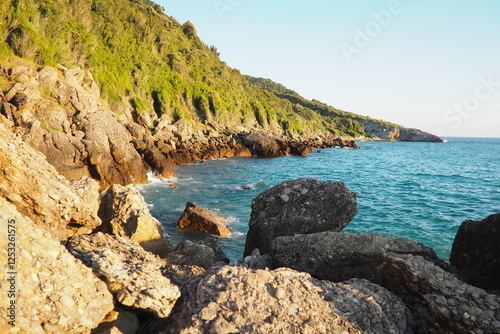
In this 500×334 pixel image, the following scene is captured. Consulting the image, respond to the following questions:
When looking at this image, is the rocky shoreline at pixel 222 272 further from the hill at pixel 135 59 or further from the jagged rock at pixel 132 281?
the hill at pixel 135 59

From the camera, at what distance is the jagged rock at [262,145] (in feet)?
196

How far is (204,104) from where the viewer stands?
69.9 metres

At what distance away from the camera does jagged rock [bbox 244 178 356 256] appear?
31.0ft

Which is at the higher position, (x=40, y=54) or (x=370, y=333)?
(x=40, y=54)

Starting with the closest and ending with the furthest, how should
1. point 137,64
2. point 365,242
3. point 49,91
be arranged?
point 365,242 → point 49,91 → point 137,64

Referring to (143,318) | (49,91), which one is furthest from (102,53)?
(143,318)

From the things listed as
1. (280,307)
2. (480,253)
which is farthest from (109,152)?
(480,253)

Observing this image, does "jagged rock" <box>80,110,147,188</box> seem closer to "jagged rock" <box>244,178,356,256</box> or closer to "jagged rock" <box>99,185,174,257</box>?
"jagged rock" <box>99,185,174,257</box>

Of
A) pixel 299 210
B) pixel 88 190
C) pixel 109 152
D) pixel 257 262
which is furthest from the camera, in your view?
pixel 109 152

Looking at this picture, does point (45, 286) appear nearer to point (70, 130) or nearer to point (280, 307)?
point (280, 307)

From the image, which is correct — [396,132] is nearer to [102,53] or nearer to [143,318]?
[102,53]

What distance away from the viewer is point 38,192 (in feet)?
18.1

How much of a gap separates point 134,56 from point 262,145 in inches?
1351

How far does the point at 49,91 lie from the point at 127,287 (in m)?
30.5
